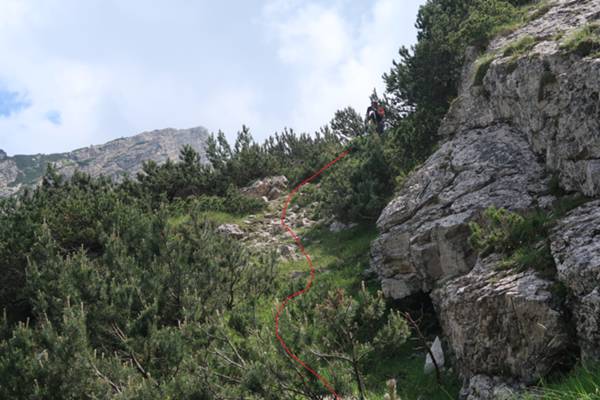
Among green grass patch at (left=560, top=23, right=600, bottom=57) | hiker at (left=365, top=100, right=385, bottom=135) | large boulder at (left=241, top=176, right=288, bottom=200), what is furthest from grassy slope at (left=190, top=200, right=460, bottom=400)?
hiker at (left=365, top=100, right=385, bottom=135)

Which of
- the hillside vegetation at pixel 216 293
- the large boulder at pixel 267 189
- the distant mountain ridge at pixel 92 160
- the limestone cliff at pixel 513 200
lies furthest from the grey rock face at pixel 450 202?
the distant mountain ridge at pixel 92 160

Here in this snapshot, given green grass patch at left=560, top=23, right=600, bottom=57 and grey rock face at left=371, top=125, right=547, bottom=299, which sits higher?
green grass patch at left=560, top=23, right=600, bottom=57

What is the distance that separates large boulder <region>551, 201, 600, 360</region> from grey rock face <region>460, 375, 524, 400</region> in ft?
2.85

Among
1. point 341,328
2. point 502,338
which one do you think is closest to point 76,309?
point 341,328

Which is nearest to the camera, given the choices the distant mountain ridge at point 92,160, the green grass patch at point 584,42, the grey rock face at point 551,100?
the grey rock face at point 551,100

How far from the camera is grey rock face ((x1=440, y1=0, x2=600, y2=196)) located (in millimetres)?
6191

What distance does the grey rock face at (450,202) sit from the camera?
7.48 m

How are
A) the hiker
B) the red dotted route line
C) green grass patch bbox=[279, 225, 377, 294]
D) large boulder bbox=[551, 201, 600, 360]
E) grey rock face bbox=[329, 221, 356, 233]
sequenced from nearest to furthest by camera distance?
large boulder bbox=[551, 201, 600, 360] → the red dotted route line → green grass patch bbox=[279, 225, 377, 294] → grey rock face bbox=[329, 221, 356, 233] → the hiker

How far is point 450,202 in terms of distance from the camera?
325 inches

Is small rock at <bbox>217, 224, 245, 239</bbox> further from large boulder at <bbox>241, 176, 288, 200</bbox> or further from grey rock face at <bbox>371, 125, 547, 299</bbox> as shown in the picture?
grey rock face at <bbox>371, 125, 547, 299</bbox>

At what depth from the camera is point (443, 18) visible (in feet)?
57.4

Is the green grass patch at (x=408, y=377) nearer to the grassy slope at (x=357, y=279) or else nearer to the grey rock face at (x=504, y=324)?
the grassy slope at (x=357, y=279)

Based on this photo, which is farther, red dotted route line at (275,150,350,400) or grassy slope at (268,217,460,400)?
grassy slope at (268,217,460,400)

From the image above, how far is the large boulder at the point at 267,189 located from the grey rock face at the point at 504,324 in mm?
16206
